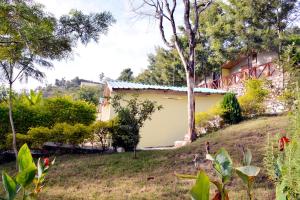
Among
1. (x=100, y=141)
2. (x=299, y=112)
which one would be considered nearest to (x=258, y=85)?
(x=100, y=141)

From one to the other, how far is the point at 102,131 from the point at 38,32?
526cm

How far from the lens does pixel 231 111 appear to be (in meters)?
12.1

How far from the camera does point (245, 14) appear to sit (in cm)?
1934

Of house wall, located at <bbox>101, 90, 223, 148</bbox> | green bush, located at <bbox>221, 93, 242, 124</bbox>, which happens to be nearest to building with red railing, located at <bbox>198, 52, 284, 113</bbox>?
green bush, located at <bbox>221, 93, 242, 124</bbox>

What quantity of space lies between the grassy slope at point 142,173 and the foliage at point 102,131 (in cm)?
136

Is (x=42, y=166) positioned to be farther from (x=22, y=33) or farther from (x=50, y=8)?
(x=50, y=8)

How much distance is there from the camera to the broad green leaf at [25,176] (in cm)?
115

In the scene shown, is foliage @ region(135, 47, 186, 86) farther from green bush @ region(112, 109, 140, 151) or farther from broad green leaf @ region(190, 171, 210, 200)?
broad green leaf @ region(190, 171, 210, 200)

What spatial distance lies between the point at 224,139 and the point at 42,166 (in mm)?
8292

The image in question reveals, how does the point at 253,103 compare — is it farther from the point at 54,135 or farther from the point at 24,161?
the point at 24,161

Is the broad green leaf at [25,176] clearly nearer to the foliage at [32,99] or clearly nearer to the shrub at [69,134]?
the shrub at [69,134]

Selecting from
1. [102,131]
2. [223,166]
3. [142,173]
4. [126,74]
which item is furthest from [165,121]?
[126,74]

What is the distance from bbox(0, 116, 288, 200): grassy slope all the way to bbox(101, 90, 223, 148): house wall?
4852 mm

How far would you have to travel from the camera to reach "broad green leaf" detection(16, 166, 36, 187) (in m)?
1.15
